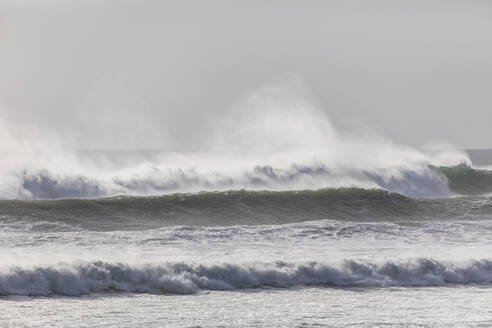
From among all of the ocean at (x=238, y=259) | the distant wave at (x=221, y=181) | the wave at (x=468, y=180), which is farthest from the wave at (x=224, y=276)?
the wave at (x=468, y=180)

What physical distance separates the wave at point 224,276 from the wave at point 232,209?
16.6ft

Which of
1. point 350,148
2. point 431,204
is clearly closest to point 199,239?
point 431,204

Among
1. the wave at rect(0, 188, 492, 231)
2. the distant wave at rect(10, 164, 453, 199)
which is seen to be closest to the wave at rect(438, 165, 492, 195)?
the distant wave at rect(10, 164, 453, 199)

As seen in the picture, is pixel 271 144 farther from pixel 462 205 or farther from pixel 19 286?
pixel 19 286

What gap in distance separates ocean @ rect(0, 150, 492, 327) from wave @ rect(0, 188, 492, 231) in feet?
0.17

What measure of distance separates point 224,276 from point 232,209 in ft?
27.9

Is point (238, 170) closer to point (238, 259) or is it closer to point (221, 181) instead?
point (221, 181)

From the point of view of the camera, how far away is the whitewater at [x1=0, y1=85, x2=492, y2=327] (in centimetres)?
1215

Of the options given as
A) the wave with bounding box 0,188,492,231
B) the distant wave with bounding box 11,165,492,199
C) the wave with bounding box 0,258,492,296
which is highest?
the distant wave with bounding box 11,165,492,199

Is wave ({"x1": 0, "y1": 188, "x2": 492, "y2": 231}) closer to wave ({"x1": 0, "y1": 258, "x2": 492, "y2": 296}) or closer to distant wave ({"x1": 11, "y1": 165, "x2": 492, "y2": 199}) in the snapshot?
distant wave ({"x1": 11, "y1": 165, "x2": 492, "y2": 199})

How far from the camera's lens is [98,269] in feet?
45.0

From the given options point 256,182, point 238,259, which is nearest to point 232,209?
point 256,182

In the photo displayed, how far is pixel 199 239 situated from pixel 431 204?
9.83 m

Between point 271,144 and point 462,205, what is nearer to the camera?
point 462,205
